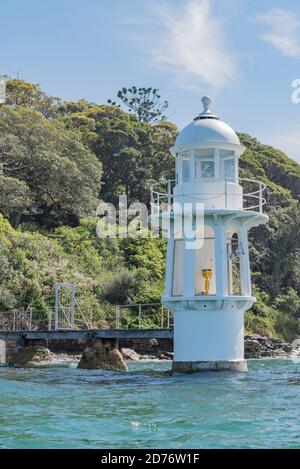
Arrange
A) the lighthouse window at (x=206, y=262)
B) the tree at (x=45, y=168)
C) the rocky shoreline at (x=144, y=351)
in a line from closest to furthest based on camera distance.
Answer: the lighthouse window at (x=206, y=262) → the rocky shoreline at (x=144, y=351) → the tree at (x=45, y=168)

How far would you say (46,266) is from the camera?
48.7 metres

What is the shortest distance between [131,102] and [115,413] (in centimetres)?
7469

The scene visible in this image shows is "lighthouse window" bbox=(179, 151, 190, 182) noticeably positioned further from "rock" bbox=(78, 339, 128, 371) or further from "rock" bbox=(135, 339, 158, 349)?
"rock" bbox=(135, 339, 158, 349)

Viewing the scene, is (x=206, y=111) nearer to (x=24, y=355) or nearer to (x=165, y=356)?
(x=24, y=355)

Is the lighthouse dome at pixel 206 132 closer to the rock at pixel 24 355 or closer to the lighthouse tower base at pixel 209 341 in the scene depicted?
the lighthouse tower base at pixel 209 341

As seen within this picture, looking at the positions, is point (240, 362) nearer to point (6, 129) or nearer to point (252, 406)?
point (252, 406)

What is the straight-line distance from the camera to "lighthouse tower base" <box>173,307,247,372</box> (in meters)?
24.9

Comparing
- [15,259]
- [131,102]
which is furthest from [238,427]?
[131,102]

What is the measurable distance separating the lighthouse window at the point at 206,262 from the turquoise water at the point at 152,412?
3603 mm

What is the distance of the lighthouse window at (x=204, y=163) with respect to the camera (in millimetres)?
26266

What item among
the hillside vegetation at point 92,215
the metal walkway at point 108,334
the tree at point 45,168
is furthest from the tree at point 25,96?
the metal walkway at point 108,334

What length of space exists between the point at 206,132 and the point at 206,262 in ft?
15.4

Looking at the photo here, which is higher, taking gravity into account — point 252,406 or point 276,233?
Answer: point 276,233

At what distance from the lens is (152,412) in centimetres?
1666
